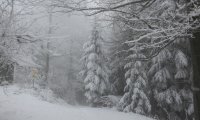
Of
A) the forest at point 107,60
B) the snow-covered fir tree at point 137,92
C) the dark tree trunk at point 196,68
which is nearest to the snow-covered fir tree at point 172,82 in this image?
the forest at point 107,60

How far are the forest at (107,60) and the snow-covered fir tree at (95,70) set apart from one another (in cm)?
10

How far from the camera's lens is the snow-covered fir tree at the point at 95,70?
25250 mm

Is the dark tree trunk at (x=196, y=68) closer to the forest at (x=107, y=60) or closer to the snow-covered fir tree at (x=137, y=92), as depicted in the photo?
the forest at (x=107, y=60)

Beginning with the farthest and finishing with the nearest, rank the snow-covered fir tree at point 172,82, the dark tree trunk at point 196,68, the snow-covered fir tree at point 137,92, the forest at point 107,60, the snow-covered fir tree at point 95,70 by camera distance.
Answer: the snow-covered fir tree at point 95,70 → the snow-covered fir tree at point 137,92 → the snow-covered fir tree at point 172,82 → the forest at point 107,60 → the dark tree trunk at point 196,68

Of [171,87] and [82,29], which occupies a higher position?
[82,29]

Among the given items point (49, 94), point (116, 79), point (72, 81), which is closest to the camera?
point (49, 94)

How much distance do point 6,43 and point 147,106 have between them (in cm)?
1329

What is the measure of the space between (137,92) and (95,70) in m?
7.34

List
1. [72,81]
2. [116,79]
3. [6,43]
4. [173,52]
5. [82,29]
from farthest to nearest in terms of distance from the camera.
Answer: [82,29] → [72,81] → [116,79] → [173,52] → [6,43]

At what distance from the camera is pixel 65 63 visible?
36.1 metres

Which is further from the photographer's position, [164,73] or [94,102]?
[94,102]

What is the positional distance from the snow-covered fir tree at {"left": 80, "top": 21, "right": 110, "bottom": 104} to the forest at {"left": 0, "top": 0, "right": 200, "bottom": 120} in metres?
0.10

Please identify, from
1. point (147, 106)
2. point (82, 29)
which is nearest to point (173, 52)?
point (147, 106)

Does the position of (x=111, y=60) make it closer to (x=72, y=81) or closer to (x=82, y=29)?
(x=72, y=81)
